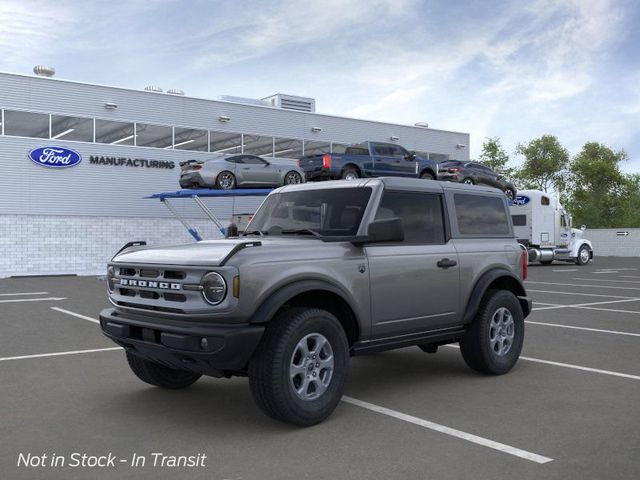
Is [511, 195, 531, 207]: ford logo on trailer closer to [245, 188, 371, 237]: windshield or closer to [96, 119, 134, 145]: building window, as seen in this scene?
[96, 119, 134, 145]: building window

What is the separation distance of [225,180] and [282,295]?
18343 mm

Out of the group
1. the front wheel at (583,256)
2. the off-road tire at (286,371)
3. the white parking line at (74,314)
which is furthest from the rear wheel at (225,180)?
the front wheel at (583,256)

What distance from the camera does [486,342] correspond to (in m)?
6.59

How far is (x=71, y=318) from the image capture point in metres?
11.7

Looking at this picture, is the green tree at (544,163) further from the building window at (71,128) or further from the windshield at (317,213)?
the windshield at (317,213)

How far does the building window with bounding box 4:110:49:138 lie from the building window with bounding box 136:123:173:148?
390 centimetres

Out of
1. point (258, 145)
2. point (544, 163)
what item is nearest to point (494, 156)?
point (544, 163)

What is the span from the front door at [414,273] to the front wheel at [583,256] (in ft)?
91.8

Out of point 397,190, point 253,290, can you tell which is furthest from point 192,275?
point 397,190

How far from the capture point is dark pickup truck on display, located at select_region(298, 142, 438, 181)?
2084 cm

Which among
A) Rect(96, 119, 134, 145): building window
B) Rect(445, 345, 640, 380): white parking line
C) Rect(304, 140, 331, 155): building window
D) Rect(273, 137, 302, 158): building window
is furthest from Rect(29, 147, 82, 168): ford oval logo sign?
Rect(445, 345, 640, 380): white parking line

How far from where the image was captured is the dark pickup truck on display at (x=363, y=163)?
20.8 m

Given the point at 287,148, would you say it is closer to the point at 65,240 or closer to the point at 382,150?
the point at 65,240

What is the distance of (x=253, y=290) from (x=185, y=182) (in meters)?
18.8
